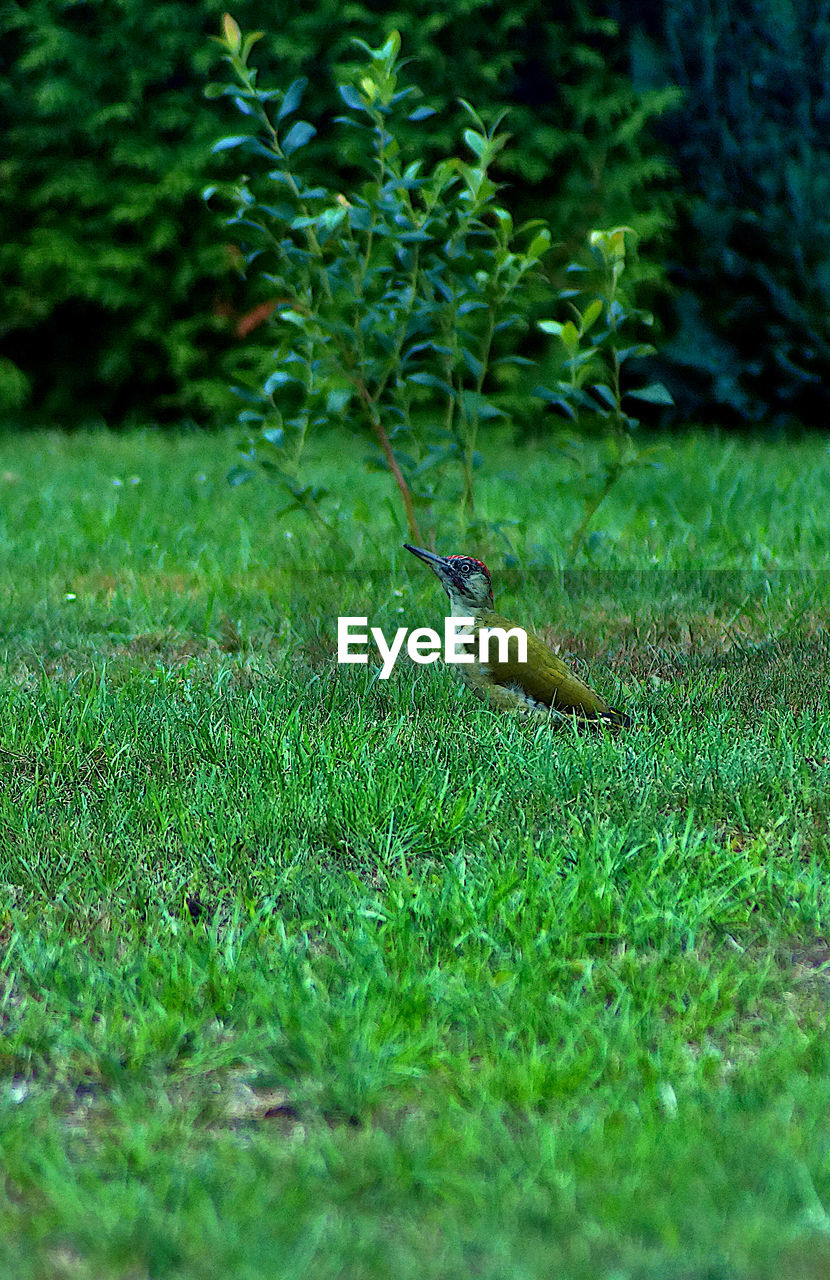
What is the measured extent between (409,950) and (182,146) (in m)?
7.88

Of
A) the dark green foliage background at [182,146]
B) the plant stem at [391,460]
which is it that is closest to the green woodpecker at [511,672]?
the plant stem at [391,460]

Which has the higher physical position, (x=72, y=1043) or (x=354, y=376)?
(x=354, y=376)

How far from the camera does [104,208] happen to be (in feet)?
30.9

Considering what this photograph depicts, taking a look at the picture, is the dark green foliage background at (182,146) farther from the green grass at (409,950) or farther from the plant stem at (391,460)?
the green grass at (409,950)

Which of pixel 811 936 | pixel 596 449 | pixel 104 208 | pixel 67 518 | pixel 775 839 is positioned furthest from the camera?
pixel 104 208

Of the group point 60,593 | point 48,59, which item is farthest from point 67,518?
point 48,59

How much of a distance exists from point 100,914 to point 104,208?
798 centimetres

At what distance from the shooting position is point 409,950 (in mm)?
2271

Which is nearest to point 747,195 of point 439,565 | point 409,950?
point 439,565

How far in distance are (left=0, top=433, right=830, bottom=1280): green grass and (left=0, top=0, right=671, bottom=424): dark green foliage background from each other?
5099 millimetres

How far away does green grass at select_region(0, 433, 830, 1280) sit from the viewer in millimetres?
1670

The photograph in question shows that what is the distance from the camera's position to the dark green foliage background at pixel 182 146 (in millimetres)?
8570

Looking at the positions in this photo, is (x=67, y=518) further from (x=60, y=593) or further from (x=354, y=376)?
(x=354, y=376)

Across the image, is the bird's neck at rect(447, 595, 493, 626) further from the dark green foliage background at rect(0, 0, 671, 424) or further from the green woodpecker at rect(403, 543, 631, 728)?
the dark green foliage background at rect(0, 0, 671, 424)
